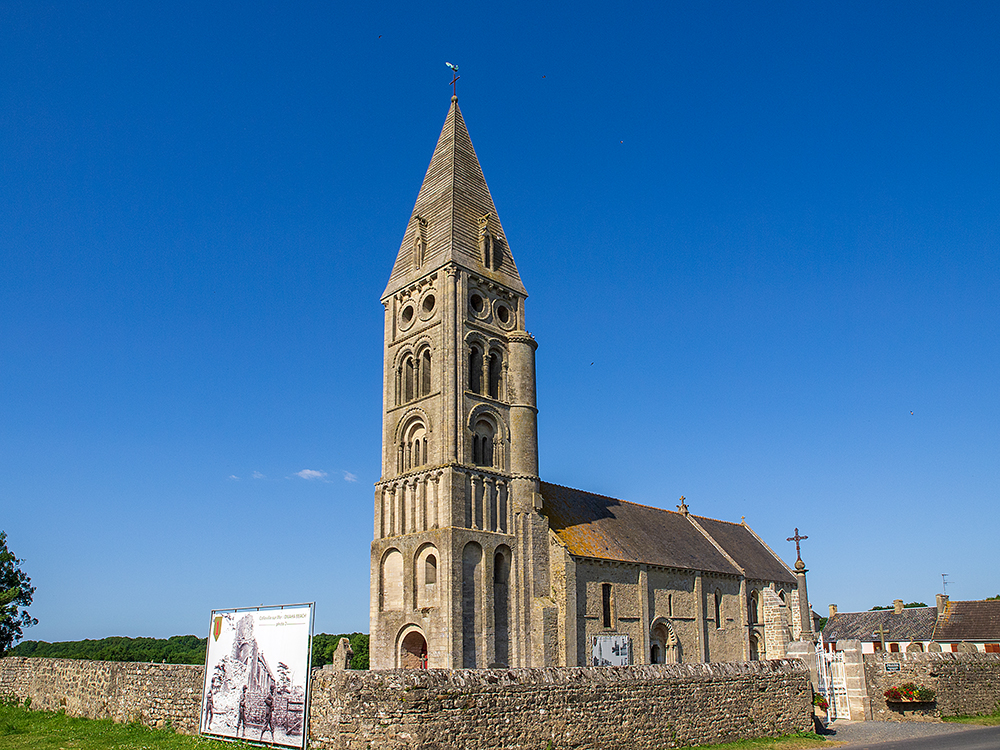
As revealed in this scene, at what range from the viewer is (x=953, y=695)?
25281 millimetres

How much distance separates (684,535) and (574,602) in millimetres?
16326

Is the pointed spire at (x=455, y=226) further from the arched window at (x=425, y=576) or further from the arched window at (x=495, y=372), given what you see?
the arched window at (x=425, y=576)

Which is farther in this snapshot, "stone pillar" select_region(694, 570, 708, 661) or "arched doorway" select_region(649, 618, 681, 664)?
"stone pillar" select_region(694, 570, 708, 661)

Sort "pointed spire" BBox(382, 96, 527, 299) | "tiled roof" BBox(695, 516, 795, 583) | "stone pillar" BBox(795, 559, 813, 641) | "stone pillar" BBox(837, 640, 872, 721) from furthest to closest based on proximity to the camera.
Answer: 1. "stone pillar" BBox(795, 559, 813, 641)
2. "tiled roof" BBox(695, 516, 795, 583)
3. "pointed spire" BBox(382, 96, 527, 299)
4. "stone pillar" BBox(837, 640, 872, 721)

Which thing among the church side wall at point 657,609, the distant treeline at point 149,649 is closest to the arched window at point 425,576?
the church side wall at point 657,609

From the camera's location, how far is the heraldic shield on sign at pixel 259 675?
49.2 feet

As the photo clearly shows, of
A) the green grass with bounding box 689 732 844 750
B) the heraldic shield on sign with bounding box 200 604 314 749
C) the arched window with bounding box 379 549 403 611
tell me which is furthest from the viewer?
the arched window with bounding box 379 549 403 611

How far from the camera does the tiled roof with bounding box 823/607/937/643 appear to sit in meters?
69.6

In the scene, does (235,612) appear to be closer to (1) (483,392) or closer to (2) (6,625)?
(1) (483,392)

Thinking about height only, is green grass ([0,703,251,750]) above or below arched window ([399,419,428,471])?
below

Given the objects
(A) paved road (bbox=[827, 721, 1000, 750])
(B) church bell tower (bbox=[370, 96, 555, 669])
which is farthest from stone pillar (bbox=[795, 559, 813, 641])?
(A) paved road (bbox=[827, 721, 1000, 750])

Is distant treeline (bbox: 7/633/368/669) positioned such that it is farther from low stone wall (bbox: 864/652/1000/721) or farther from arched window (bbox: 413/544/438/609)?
low stone wall (bbox: 864/652/1000/721)

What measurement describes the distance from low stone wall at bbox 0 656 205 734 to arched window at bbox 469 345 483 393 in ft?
73.2

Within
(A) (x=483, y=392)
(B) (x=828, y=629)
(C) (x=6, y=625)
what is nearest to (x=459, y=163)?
(A) (x=483, y=392)
